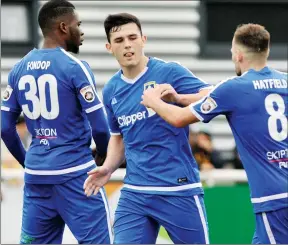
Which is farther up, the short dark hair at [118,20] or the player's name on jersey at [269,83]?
the short dark hair at [118,20]

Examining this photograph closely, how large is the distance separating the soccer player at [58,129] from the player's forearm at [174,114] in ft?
2.63

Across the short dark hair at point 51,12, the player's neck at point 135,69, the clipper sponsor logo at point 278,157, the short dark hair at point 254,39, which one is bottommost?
the clipper sponsor logo at point 278,157

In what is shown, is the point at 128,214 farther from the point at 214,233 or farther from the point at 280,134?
the point at 214,233

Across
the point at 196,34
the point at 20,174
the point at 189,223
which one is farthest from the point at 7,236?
the point at 196,34

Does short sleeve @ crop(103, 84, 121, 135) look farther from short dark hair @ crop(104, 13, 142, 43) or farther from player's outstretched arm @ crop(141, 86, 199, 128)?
player's outstretched arm @ crop(141, 86, 199, 128)

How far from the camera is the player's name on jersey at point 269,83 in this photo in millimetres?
8055

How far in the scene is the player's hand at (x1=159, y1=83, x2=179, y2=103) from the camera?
27.7 ft

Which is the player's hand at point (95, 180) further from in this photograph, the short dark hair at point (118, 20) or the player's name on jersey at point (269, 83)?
the player's name on jersey at point (269, 83)

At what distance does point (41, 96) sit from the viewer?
29.7ft

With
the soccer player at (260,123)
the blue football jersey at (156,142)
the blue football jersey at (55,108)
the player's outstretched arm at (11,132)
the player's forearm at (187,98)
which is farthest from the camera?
the player's outstretched arm at (11,132)

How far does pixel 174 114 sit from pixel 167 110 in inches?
2.4

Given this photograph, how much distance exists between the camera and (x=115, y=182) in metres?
12.5

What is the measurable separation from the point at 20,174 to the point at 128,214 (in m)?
3.89

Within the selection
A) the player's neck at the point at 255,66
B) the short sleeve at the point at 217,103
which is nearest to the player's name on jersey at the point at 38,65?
the short sleeve at the point at 217,103
